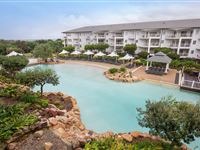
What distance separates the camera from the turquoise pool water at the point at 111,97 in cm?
966

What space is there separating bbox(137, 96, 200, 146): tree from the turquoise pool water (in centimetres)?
332

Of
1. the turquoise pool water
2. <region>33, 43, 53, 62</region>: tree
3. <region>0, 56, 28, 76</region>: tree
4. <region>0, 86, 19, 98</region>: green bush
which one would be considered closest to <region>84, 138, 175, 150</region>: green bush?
the turquoise pool water

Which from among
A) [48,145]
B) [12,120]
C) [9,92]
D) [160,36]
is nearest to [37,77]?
[9,92]

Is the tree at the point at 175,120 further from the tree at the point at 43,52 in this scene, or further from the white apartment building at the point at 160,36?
the white apartment building at the point at 160,36

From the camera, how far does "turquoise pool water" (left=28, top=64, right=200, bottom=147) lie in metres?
9.66

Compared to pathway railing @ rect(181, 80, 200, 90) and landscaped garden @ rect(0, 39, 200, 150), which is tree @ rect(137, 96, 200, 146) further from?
pathway railing @ rect(181, 80, 200, 90)

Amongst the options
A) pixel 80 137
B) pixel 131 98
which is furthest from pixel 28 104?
pixel 131 98

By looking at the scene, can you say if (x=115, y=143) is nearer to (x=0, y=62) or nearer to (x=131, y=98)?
(x=131, y=98)

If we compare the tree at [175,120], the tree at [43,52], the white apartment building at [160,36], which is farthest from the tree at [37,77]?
the white apartment building at [160,36]

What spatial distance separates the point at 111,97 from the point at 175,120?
917cm

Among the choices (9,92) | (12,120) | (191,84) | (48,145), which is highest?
(9,92)

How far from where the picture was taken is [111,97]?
14.1 m

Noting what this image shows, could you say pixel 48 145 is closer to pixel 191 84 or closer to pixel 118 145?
pixel 118 145

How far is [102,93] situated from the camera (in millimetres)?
15117
